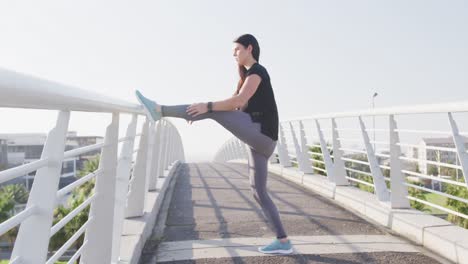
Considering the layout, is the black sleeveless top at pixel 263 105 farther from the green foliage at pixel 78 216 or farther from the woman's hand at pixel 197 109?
the green foliage at pixel 78 216

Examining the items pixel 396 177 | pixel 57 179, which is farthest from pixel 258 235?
pixel 57 179

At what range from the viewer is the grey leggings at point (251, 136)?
4.01 m

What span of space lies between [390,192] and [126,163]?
318 cm

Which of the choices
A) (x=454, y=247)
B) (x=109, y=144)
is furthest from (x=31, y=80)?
(x=454, y=247)

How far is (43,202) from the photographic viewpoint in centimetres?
205

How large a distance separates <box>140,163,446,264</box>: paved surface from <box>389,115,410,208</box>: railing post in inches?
17.4

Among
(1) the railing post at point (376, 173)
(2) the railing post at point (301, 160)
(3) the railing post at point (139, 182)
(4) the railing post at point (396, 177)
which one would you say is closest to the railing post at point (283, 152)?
(2) the railing post at point (301, 160)

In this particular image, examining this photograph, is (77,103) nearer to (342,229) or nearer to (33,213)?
(33,213)

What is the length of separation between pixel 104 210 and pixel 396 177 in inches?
145

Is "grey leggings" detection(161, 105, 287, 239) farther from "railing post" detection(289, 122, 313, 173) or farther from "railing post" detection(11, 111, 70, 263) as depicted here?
"railing post" detection(289, 122, 313, 173)

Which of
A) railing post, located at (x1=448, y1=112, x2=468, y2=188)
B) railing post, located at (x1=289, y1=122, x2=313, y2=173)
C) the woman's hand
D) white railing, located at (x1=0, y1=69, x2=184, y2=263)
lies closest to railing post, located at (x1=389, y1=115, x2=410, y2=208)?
railing post, located at (x1=448, y1=112, x2=468, y2=188)

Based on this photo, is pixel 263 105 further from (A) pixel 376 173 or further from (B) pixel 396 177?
(A) pixel 376 173

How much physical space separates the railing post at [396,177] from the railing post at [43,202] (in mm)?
4416

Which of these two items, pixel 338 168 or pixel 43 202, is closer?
pixel 43 202
